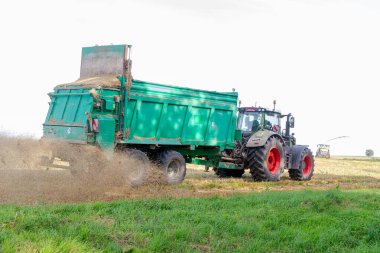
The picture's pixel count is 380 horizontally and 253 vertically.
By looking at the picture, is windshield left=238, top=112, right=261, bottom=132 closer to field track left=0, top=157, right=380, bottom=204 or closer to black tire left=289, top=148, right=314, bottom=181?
black tire left=289, top=148, right=314, bottom=181

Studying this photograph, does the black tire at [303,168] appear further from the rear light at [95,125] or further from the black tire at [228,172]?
the rear light at [95,125]

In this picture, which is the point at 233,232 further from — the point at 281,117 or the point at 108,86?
the point at 281,117

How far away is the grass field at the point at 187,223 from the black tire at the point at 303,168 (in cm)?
721

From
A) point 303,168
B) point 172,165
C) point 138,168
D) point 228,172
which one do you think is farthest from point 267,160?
point 138,168

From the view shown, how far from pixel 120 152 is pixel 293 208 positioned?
490cm

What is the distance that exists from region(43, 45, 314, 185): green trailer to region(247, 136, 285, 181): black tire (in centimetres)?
3

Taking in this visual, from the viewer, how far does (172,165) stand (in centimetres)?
1343

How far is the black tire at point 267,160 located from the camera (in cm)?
1565

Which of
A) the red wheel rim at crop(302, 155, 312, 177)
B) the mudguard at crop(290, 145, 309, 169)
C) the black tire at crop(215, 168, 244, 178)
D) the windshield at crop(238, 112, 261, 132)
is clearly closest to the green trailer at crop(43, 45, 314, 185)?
the windshield at crop(238, 112, 261, 132)

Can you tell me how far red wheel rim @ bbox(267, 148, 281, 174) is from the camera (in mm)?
16531

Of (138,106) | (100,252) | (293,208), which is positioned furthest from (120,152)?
(100,252)

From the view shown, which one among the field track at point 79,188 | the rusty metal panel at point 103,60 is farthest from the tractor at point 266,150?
the rusty metal panel at point 103,60

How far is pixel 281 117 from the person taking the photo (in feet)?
56.9

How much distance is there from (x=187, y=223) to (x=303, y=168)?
11541mm
